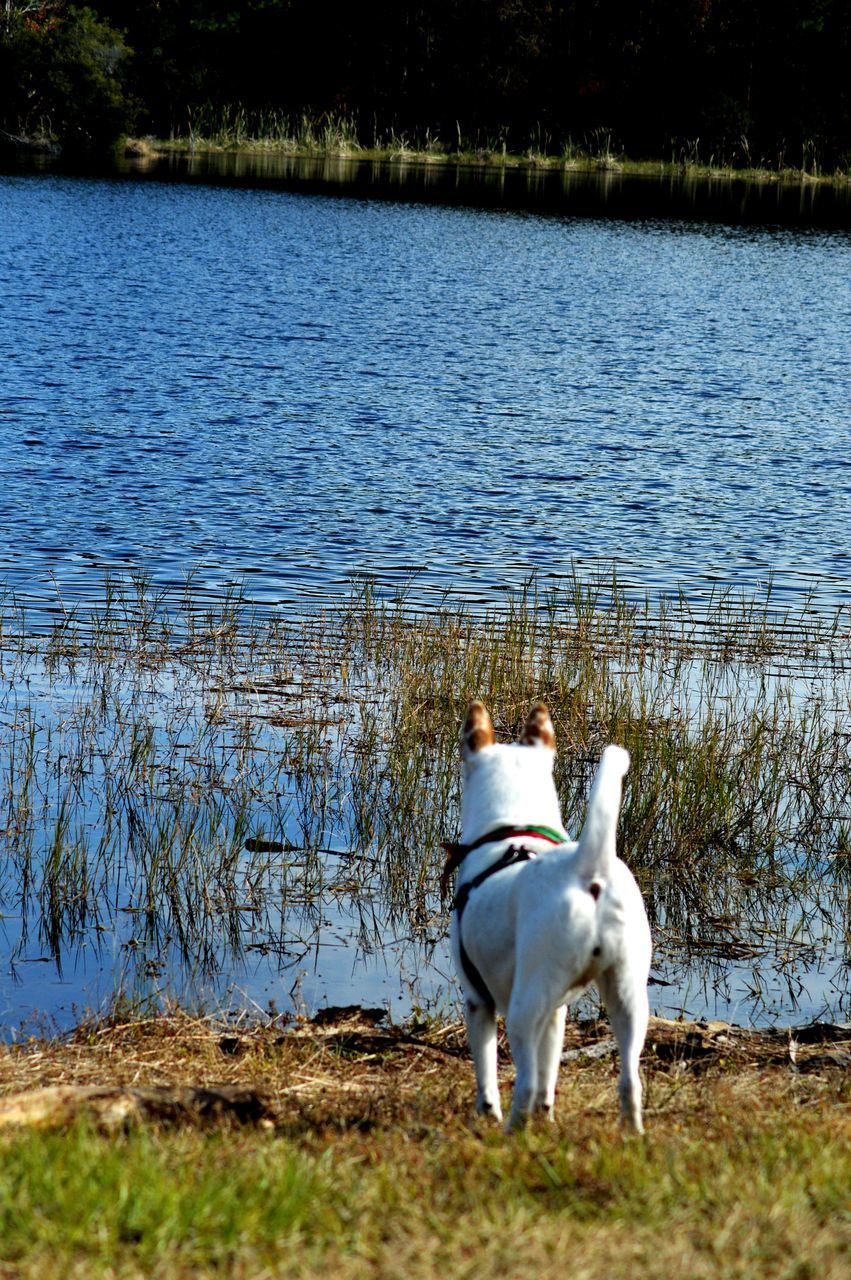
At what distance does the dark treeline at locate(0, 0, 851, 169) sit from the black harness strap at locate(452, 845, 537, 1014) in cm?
7704

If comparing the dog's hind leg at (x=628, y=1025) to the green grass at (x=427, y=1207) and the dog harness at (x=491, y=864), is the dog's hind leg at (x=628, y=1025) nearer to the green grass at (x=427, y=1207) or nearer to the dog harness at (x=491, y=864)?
the green grass at (x=427, y=1207)

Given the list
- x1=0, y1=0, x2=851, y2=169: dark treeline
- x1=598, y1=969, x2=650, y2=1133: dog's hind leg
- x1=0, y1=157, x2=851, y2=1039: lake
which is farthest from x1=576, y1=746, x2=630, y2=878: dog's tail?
x1=0, y1=0, x2=851, y2=169: dark treeline

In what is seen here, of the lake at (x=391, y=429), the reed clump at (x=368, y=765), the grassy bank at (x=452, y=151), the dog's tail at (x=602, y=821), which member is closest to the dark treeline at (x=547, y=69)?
the grassy bank at (x=452, y=151)

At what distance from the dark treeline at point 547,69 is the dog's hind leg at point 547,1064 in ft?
254

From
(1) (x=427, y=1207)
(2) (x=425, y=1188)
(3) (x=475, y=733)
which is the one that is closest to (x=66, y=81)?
(3) (x=475, y=733)

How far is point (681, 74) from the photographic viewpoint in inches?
3098

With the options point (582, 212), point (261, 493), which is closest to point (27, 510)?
point (261, 493)

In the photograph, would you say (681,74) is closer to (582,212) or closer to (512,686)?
(582,212)

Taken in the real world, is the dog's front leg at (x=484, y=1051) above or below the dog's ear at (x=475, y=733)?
below

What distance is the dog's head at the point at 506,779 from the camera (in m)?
5.05

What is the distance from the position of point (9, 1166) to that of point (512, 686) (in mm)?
6859

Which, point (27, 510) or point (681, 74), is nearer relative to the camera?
point (27, 510)

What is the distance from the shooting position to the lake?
45.2 feet

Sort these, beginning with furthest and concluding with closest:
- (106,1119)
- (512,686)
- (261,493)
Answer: (261,493), (512,686), (106,1119)
